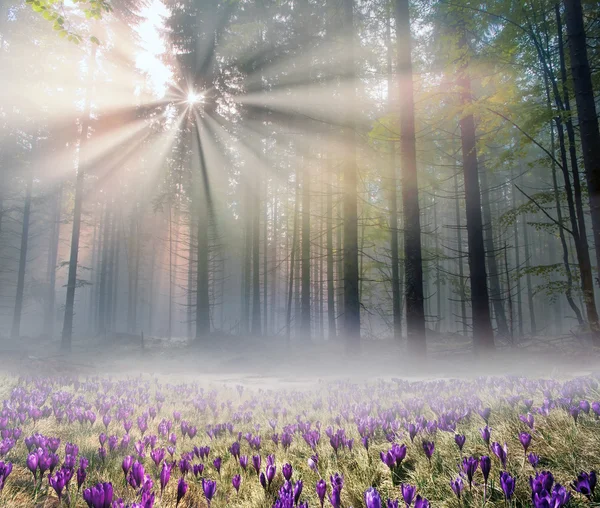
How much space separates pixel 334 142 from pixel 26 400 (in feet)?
46.4

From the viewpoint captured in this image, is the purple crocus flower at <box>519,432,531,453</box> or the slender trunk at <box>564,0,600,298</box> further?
the slender trunk at <box>564,0,600,298</box>

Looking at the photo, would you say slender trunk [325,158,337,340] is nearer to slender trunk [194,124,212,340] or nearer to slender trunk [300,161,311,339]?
slender trunk [300,161,311,339]

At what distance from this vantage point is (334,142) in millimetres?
16500

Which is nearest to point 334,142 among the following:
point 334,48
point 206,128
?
point 334,48

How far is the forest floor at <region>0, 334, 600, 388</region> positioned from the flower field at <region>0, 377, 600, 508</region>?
549cm

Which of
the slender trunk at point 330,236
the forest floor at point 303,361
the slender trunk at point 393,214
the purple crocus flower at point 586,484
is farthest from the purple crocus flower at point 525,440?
the slender trunk at point 393,214

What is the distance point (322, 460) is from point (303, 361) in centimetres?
1342

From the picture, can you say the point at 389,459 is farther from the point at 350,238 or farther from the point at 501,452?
the point at 350,238

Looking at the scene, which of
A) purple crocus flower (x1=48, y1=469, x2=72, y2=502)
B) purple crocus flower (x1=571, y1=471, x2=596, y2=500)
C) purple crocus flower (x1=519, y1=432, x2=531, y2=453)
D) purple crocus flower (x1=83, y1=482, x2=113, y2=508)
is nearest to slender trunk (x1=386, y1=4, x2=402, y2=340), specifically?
purple crocus flower (x1=519, y1=432, x2=531, y2=453)

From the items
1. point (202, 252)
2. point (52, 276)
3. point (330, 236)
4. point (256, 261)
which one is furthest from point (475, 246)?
point (52, 276)

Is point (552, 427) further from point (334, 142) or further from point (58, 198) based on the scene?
point (58, 198)

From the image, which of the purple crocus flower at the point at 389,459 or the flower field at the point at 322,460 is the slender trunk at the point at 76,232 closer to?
the flower field at the point at 322,460

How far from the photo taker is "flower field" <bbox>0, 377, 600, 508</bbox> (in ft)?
5.98

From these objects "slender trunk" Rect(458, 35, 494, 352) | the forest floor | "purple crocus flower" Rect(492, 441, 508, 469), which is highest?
"slender trunk" Rect(458, 35, 494, 352)
